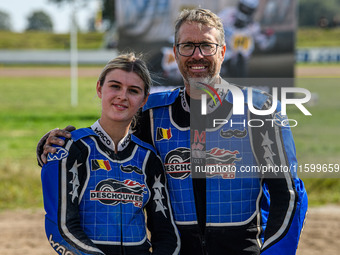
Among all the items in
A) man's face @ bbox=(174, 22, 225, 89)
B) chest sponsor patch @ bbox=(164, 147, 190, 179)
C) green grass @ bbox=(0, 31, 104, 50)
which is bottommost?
chest sponsor patch @ bbox=(164, 147, 190, 179)

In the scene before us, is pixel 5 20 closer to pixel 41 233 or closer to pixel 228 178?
pixel 41 233

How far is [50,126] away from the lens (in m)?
13.5

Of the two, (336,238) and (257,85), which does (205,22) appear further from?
(257,85)

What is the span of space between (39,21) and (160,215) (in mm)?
91464

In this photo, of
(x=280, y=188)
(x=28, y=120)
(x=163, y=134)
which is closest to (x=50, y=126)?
(x=28, y=120)

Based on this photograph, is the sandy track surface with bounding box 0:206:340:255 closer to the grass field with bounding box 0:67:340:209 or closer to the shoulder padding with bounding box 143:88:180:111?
the grass field with bounding box 0:67:340:209

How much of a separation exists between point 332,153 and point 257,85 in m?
2.79

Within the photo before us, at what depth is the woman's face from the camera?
2754 mm

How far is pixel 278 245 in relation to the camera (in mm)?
2680

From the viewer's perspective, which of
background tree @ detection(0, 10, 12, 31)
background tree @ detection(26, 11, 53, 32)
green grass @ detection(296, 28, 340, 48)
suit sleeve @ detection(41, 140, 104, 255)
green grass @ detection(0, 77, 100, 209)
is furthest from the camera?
background tree @ detection(0, 10, 12, 31)

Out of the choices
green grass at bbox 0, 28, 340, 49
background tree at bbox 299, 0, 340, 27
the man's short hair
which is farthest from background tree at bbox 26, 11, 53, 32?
the man's short hair

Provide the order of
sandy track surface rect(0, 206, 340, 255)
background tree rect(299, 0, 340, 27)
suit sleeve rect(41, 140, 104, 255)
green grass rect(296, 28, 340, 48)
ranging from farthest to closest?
background tree rect(299, 0, 340, 27) → green grass rect(296, 28, 340, 48) → sandy track surface rect(0, 206, 340, 255) → suit sleeve rect(41, 140, 104, 255)

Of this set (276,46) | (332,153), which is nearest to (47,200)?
(332,153)

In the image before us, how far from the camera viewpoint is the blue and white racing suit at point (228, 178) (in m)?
2.77
